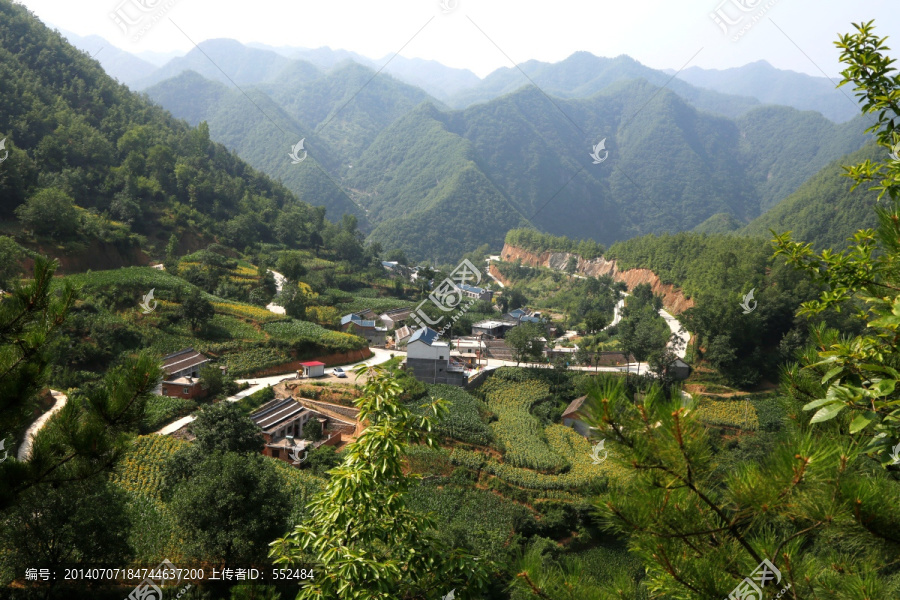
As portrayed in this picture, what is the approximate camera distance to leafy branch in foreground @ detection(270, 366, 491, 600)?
3105 millimetres

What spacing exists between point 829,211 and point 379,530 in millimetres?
62492

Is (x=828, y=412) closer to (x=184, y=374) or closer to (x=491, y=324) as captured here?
(x=184, y=374)

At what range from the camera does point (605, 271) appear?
5447 cm

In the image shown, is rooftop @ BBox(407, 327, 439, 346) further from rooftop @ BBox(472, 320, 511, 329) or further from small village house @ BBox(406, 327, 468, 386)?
rooftop @ BBox(472, 320, 511, 329)

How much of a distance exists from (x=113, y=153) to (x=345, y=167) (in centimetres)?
7961

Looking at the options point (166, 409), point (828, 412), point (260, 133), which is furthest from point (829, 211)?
point (260, 133)

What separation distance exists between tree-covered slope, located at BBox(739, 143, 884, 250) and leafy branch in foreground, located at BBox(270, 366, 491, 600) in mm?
53475

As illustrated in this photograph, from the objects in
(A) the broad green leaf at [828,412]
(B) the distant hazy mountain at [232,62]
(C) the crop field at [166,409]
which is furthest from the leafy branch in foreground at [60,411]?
(B) the distant hazy mountain at [232,62]

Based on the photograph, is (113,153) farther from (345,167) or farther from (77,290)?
(345,167)

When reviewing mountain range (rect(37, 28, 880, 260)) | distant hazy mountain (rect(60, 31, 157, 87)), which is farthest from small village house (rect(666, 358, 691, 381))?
distant hazy mountain (rect(60, 31, 157, 87))

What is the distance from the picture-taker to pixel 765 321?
29703 millimetres

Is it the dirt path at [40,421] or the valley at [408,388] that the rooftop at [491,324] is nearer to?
the valley at [408,388]

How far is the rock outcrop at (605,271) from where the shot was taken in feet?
136

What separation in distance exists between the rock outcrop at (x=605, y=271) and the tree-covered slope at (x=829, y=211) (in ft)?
43.6
